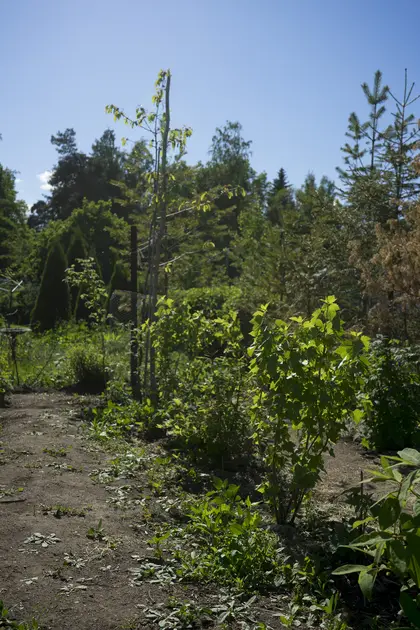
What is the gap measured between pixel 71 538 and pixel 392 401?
3674 millimetres

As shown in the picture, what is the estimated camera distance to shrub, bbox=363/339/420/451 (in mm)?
5926

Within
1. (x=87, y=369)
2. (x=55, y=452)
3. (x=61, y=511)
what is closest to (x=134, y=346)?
(x=87, y=369)

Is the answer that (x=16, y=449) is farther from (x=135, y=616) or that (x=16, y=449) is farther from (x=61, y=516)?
(x=135, y=616)

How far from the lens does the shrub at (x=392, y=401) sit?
5.93m

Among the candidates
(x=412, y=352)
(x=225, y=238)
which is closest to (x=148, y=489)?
(x=412, y=352)

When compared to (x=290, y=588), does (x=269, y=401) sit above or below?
above

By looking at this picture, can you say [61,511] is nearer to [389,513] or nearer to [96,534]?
[96,534]

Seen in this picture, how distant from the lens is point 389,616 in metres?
2.93

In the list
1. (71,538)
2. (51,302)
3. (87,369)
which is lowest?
(71,538)

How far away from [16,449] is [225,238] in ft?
117

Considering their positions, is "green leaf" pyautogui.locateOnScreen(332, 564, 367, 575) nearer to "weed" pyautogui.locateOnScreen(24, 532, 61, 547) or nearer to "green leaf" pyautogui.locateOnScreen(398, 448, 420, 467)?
"green leaf" pyautogui.locateOnScreen(398, 448, 420, 467)

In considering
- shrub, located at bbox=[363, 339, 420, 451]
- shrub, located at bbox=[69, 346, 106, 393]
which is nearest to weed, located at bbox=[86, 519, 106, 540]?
shrub, located at bbox=[363, 339, 420, 451]

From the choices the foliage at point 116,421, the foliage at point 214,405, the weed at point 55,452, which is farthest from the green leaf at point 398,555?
the foliage at point 116,421

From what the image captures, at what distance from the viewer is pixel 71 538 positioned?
11.0ft
